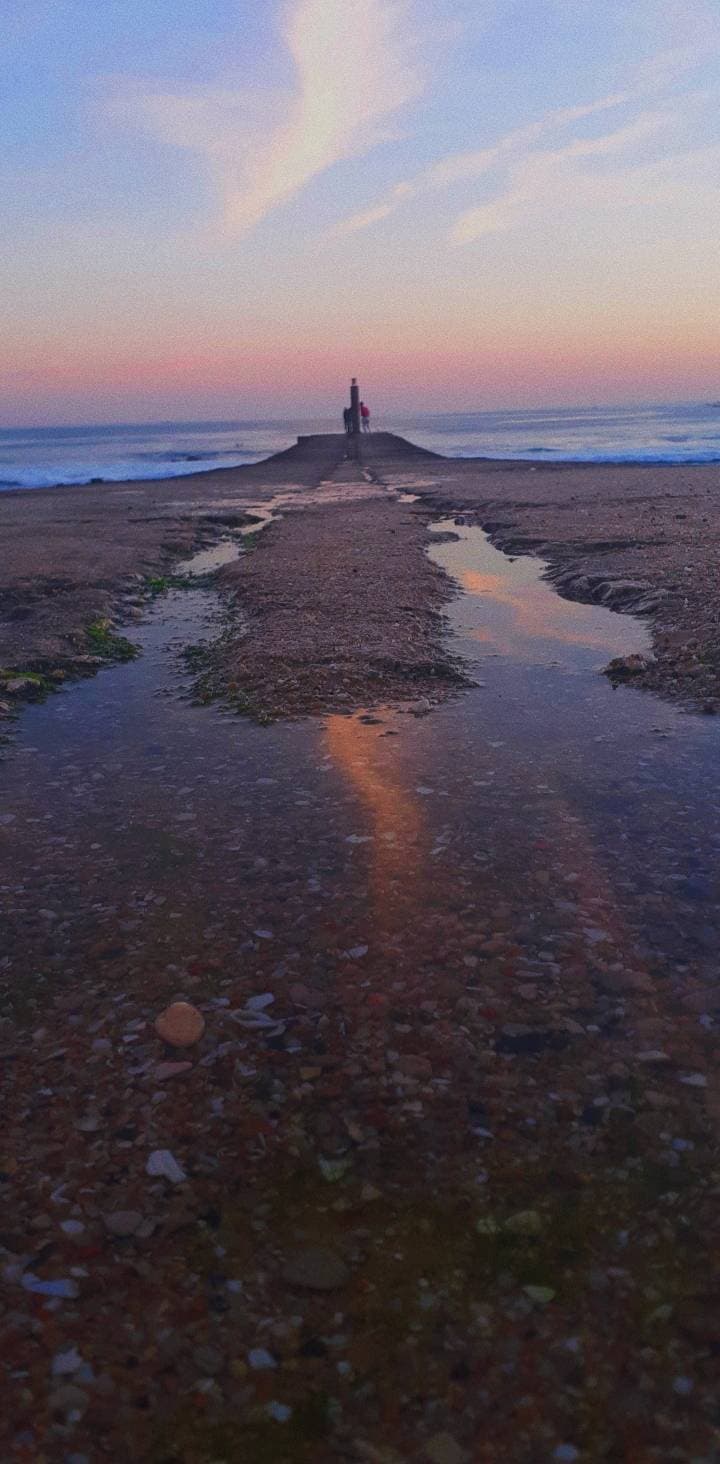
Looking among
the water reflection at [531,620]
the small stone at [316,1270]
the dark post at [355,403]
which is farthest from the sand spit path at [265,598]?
the dark post at [355,403]

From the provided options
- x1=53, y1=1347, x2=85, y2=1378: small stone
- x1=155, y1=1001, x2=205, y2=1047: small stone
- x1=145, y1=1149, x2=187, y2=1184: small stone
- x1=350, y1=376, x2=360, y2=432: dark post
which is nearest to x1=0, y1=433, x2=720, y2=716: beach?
x1=155, y1=1001, x2=205, y2=1047: small stone

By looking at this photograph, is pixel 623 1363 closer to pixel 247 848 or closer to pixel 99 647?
pixel 247 848

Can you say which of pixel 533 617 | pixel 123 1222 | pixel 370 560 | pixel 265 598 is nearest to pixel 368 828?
pixel 123 1222

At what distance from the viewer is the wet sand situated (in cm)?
215

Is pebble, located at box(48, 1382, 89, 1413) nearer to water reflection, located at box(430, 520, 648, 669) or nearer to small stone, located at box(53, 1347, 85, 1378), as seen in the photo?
small stone, located at box(53, 1347, 85, 1378)

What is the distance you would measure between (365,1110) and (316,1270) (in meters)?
0.65

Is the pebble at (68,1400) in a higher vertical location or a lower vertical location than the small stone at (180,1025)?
lower

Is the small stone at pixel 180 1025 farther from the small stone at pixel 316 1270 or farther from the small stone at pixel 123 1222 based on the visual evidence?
the small stone at pixel 316 1270

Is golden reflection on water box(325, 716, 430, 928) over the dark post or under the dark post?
under

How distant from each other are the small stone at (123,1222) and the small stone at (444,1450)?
102cm

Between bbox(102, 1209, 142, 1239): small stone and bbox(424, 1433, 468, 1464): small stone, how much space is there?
3.34 feet

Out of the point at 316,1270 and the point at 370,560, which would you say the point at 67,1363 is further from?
the point at 370,560

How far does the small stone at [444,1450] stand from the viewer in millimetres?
2000

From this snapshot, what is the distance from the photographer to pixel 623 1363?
2.20 meters
